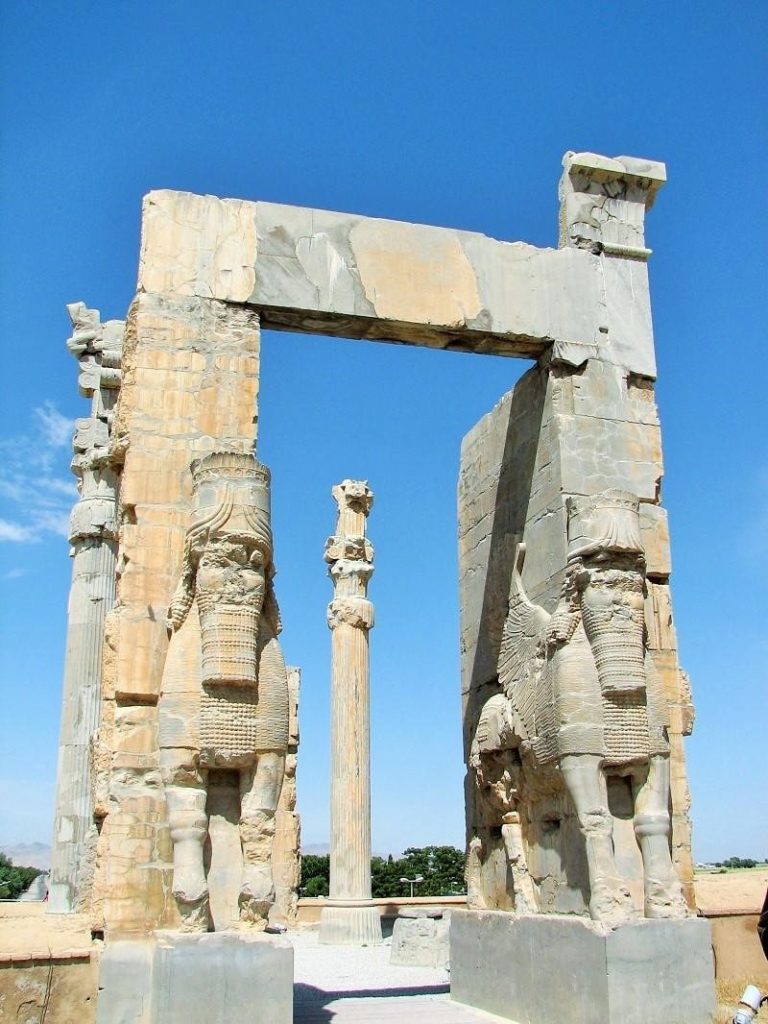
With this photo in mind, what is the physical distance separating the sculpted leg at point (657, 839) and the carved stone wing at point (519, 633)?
117 cm

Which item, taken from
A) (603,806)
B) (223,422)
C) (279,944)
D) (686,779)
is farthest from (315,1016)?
(223,422)

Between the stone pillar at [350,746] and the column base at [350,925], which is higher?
the stone pillar at [350,746]

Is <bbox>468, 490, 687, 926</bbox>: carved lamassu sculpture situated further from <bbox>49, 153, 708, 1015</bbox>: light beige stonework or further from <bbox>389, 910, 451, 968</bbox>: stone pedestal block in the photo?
<bbox>389, 910, 451, 968</bbox>: stone pedestal block

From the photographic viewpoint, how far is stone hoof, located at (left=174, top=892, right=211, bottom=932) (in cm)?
648

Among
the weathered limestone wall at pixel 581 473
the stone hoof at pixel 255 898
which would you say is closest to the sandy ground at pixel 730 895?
the weathered limestone wall at pixel 581 473

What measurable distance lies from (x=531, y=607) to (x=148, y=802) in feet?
10.2

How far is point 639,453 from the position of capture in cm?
861

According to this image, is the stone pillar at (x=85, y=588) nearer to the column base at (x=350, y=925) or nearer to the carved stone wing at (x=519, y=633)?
the column base at (x=350, y=925)

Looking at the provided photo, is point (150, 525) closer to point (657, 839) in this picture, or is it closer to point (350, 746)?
point (657, 839)

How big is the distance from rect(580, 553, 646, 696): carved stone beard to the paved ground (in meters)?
2.62

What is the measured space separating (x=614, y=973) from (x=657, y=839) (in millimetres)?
897

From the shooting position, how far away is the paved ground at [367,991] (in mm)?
8047

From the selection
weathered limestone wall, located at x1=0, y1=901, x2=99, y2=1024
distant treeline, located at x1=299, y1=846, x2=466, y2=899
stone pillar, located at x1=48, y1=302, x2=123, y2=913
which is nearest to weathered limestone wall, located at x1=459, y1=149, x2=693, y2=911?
weathered limestone wall, located at x1=0, y1=901, x2=99, y2=1024

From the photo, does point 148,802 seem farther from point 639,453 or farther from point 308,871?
point 308,871
